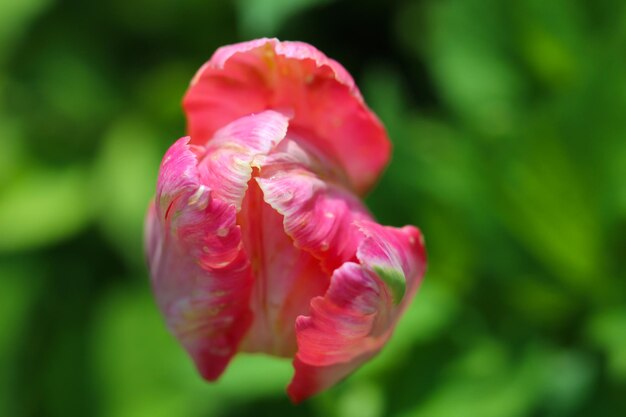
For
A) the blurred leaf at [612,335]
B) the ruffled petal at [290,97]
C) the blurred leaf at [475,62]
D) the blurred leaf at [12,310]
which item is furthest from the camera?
the blurred leaf at [12,310]

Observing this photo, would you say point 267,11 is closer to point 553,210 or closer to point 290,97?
point 290,97

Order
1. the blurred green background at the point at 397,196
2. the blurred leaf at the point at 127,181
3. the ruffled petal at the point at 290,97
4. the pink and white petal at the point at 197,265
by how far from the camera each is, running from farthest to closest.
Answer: the blurred leaf at the point at 127,181 → the blurred green background at the point at 397,196 → the ruffled petal at the point at 290,97 → the pink and white petal at the point at 197,265

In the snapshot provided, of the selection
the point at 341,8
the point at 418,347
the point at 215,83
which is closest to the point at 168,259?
the point at 215,83

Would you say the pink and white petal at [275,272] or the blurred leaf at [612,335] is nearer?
the pink and white petal at [275,272]

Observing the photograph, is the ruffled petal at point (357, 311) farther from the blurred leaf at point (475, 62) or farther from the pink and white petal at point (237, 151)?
the blurred leaf at point (475, 62)

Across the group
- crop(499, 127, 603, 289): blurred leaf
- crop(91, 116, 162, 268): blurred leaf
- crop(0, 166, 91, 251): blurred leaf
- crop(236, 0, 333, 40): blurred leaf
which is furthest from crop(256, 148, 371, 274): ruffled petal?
crop(0, 166, 91, 251): blurred leaf

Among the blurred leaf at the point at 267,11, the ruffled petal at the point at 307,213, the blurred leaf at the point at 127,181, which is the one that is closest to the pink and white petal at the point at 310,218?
the ruffled petal at the point at 307,213

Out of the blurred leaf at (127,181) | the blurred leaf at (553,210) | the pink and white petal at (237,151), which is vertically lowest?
the blurred leaf at (127,181)

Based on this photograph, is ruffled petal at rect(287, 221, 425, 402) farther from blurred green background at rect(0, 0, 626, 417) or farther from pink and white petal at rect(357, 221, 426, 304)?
blurred green background at rect(0, 0, 626, 417)
